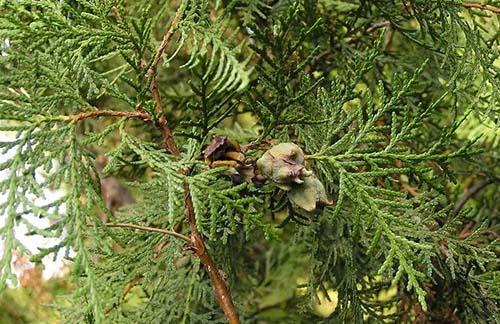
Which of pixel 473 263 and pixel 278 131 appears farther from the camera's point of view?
pixel 473 263

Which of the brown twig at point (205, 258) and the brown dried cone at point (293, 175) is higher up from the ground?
the brown dried cone at point (293, 175)

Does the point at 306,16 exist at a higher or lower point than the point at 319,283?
higher

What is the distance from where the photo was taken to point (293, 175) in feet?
2.63

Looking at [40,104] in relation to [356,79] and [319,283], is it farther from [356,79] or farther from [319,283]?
[319,283]

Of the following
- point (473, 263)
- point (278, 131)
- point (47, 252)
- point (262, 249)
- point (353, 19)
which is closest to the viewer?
point (47, 252)

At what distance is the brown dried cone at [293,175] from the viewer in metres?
0.81

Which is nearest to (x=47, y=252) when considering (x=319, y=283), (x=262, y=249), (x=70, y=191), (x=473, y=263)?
(x=70, y=191)

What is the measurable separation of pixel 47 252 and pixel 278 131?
0.42 meters

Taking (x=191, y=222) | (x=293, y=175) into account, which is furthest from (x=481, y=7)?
(x=191, y=222)

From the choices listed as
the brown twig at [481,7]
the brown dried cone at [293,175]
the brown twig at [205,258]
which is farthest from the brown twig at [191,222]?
the brown twig at [481,7]

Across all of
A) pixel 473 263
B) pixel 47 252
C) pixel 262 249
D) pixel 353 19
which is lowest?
pixel 262 249

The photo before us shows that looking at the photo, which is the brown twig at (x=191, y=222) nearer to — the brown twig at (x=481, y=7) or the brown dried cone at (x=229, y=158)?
the brown dried cone at (x=229, y=158)

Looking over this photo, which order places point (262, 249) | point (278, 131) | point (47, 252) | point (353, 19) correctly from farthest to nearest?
point (262, 249) → point (353, 19) → point (278, 131) → point (47, 252)

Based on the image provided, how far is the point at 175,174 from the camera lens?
78 centimetres
